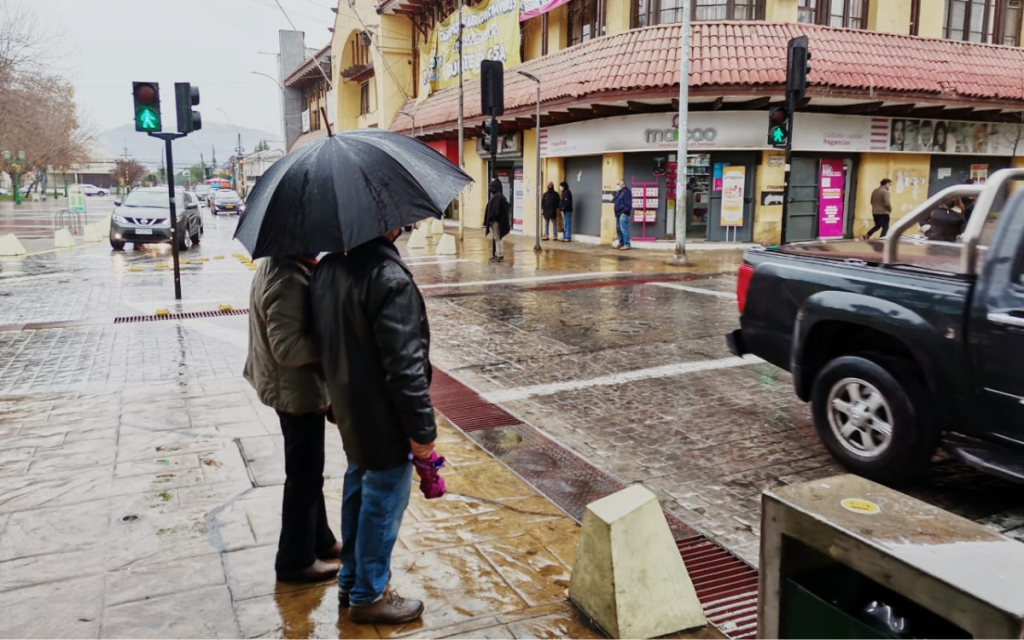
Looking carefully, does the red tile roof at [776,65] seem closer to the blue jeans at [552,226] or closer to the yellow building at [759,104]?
the yellow building at [759,104]

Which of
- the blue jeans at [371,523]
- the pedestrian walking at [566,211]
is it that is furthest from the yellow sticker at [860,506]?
the pedestrian walking at [566,211]

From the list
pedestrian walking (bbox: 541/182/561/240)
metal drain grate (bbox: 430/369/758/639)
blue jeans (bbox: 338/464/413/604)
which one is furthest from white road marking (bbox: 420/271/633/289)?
blue jeans (bbox: 338/464/413/604)

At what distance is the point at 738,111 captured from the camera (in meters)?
19.8

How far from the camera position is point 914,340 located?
14.4 ft

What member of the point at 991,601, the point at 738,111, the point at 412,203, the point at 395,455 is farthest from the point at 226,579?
the point at 738,111

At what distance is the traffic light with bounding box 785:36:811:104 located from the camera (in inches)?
546

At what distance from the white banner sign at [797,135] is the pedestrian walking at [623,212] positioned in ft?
4.83

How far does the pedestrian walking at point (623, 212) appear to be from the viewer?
19875 millimetres

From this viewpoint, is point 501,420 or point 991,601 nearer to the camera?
point 991,601

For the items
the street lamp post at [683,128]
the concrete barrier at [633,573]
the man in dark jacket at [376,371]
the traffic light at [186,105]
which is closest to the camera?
the man in dark jacket at [376,371]

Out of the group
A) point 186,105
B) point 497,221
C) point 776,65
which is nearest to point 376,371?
point 186,105

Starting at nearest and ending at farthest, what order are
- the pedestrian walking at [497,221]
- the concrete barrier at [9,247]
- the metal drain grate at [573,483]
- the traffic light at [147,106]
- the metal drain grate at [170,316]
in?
the metal drain grate at [573,483], the metal drain grate at [170,316], the traffic light at [147,106], the pedestrian walking at [497,221], the concrete barrier at [9,247]

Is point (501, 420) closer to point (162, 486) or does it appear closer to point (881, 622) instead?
point (162, 486)

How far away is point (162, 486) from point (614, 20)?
64.1ft
